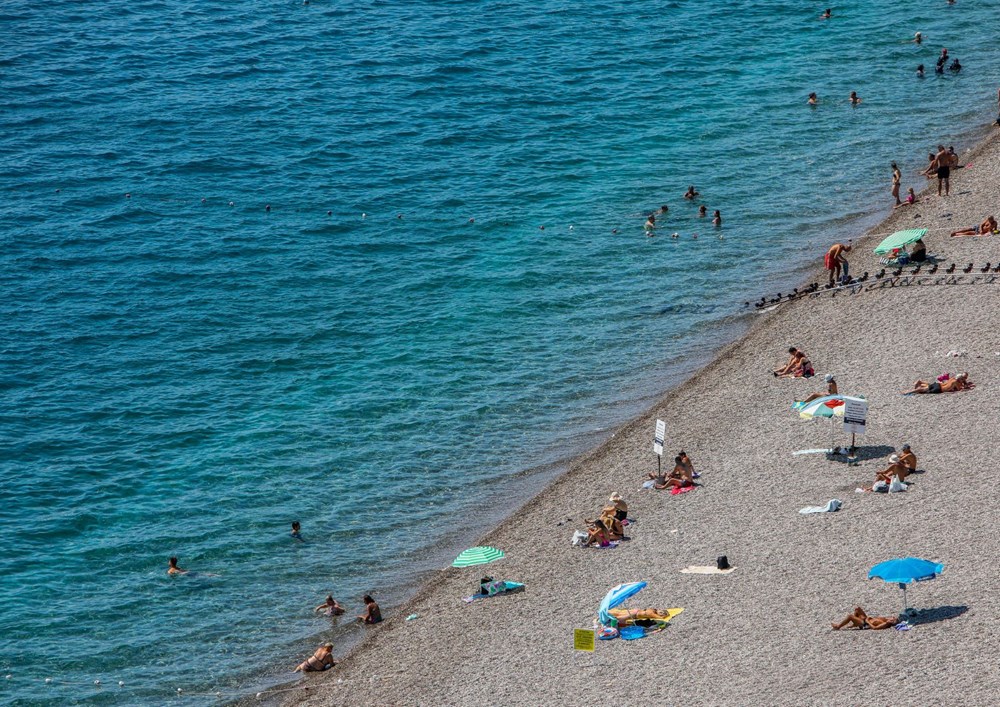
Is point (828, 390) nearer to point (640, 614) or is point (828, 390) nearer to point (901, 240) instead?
point (901, 240)

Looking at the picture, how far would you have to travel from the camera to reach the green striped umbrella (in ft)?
105

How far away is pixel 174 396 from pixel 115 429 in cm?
238

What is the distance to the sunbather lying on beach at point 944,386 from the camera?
3453cm

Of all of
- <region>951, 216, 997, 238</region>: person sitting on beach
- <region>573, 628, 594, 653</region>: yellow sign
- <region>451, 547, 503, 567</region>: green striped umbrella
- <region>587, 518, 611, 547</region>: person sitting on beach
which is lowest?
<region>451, 547, 503, 567</region>: green striped umbrella

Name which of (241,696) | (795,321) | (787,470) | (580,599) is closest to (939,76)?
(795,321)

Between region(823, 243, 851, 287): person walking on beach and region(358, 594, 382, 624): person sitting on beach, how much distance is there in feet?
65.7

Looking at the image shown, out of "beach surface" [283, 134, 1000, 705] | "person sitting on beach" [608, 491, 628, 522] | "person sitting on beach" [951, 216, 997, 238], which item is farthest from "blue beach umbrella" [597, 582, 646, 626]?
"person sitting on beach" [951, 216, 997, 238]

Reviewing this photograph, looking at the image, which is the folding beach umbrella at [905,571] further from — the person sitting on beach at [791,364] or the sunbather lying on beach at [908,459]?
the person sitting on beach at [791,364]

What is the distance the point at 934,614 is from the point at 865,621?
4.27 ft

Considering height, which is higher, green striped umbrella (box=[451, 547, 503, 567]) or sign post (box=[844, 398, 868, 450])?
sign post (box=[844, 398, 868, 450])

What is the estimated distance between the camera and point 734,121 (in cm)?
6159

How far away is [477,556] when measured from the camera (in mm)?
32219

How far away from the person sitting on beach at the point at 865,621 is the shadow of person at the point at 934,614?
32 centimetres

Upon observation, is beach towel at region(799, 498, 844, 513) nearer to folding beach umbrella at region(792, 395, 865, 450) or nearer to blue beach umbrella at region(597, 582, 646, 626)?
folding beach umbrella at region(792, 395, 865, 450)
